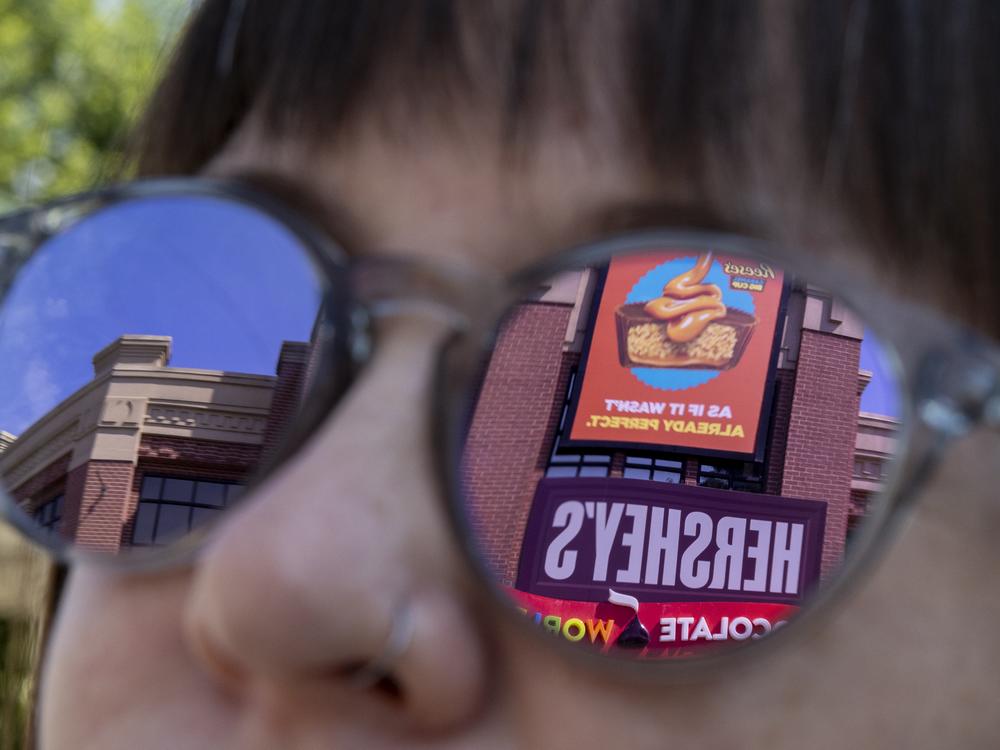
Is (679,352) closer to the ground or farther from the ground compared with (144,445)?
farther from the ground

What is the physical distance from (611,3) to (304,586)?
551 millimetres

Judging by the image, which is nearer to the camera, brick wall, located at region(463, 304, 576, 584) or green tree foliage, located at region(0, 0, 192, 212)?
brick wall, located at region(463, 304, 576, 584)

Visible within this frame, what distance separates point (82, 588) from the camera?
1.04 m

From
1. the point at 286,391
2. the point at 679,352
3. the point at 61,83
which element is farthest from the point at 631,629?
the point at 61,83

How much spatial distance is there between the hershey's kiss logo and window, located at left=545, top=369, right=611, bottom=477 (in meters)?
0.10

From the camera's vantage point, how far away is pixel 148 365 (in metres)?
1.07

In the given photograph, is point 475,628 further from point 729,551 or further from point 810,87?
point 810,87

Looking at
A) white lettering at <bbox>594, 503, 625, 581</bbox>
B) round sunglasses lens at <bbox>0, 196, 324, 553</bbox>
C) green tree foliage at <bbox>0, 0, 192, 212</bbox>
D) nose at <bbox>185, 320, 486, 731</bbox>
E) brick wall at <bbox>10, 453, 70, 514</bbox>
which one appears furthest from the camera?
green tree foliage at <bbox>0, 0, 192, 212</bbox>

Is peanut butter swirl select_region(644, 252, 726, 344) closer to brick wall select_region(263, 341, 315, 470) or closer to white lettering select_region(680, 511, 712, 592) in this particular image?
white lettering select_region(680, 511, 712, 592)

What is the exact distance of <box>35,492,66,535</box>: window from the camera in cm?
104

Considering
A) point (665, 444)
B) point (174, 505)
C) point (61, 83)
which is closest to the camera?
point (665, 444)

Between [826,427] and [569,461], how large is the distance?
0.68 feet

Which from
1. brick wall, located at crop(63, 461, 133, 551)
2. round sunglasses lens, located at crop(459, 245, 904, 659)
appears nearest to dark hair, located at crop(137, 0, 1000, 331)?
round sunglasses lens, located at crop(459, 245, 904, 659)

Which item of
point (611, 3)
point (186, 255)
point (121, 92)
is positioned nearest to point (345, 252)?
point (186, 255)
